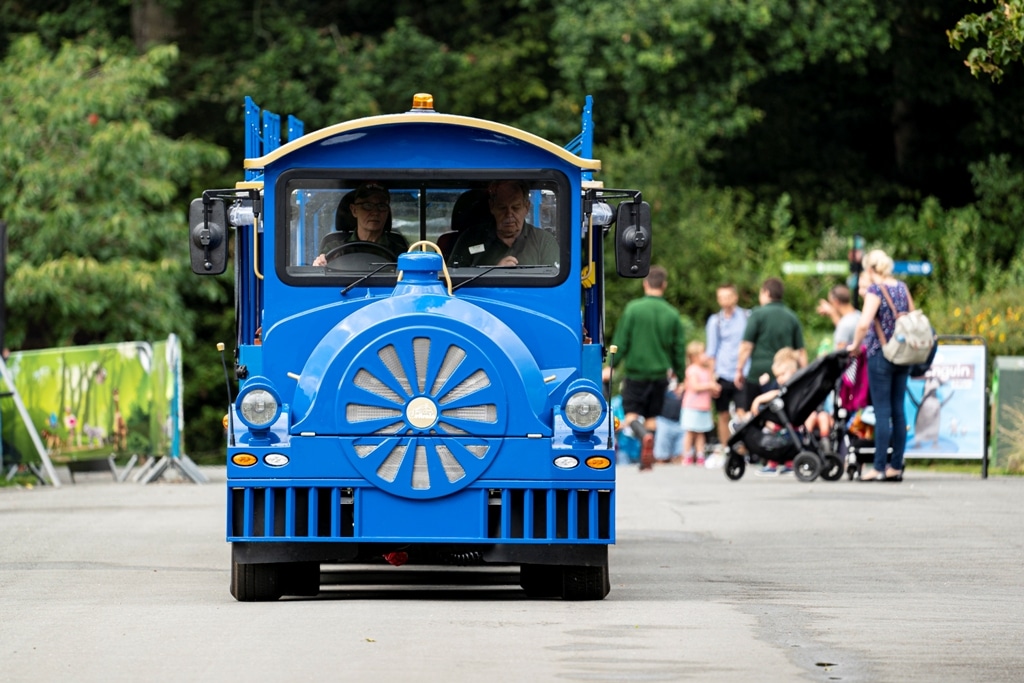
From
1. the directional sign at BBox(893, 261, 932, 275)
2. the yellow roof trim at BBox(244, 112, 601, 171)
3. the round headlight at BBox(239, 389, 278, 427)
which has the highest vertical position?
the yellow roof trim at BBox(244, 112, 601, 171)

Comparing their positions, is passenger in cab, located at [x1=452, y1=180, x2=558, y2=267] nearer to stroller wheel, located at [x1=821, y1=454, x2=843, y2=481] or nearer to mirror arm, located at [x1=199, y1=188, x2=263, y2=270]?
mirror arm, located at [x1=199, y1=188, x2=263, y2=270]

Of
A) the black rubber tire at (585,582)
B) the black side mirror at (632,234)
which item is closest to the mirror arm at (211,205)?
the black side mirror at (632,234)

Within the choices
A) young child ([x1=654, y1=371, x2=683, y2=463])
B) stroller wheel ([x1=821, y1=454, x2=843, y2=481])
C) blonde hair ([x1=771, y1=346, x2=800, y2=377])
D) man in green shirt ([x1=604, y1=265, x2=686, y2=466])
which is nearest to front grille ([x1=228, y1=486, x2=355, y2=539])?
stroller wheel ([x1=821, y1=454, x2=843, y2=481])

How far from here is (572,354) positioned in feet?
36.7

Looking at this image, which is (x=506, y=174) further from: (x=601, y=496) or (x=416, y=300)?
(x=601, y=496)

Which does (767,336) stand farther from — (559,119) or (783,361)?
(559,119)

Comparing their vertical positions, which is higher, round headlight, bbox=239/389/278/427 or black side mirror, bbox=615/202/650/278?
black side mirror, bbox=615/202/650/278

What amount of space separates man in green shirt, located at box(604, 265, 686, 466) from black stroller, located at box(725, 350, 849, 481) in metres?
1.46

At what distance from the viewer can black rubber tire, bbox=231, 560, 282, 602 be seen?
34.4ft

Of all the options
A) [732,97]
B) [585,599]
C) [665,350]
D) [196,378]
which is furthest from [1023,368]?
[196,378]

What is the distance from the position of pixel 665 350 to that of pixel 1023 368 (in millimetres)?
3615

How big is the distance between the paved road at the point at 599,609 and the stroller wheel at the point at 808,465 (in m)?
2.57

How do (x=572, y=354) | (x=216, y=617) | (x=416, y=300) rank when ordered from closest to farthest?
1. (x=216, y=617)
2. (x=416, y=300)
3. (x=572, y=354)

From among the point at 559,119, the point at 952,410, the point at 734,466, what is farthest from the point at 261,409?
the point at 559,119
